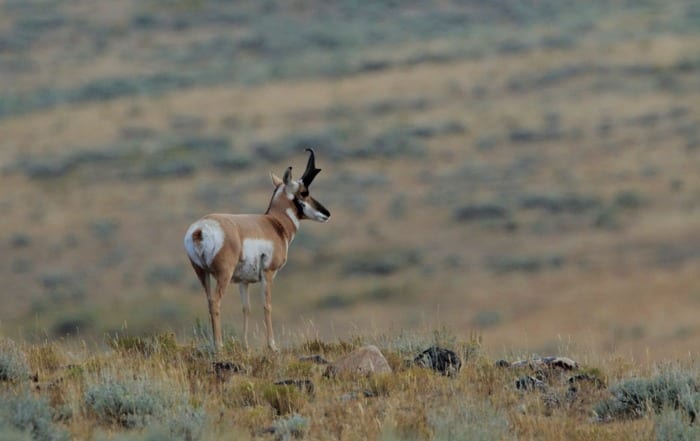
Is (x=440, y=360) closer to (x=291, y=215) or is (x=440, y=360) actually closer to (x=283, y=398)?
(x=283, y=398)

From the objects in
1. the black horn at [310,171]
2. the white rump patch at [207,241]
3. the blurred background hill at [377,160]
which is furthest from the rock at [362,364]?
the blurred background hill at [377,160]

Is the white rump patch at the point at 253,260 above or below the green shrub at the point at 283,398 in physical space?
above

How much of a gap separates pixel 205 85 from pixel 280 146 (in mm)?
13467

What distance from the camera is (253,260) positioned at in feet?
35.7

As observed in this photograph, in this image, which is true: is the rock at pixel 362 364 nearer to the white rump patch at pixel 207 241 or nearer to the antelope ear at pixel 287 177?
the white rump patch at pixel 207 241

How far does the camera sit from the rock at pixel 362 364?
31.0 feet

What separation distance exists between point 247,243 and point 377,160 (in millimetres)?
40300

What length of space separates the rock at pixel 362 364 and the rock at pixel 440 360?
0.34 metres

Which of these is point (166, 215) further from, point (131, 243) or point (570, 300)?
point (570, 300)

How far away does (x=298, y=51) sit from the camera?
72375mm

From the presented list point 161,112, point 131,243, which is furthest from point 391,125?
point 131,243

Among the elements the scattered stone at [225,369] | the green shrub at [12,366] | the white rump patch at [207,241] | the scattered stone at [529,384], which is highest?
the white rump patch at [207,241]

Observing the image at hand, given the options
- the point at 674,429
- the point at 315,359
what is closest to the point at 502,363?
the point at 315,359

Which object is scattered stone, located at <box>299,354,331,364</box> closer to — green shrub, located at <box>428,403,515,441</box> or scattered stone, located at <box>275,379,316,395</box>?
scattered stone, located at <box>275,379,316,395</box>
